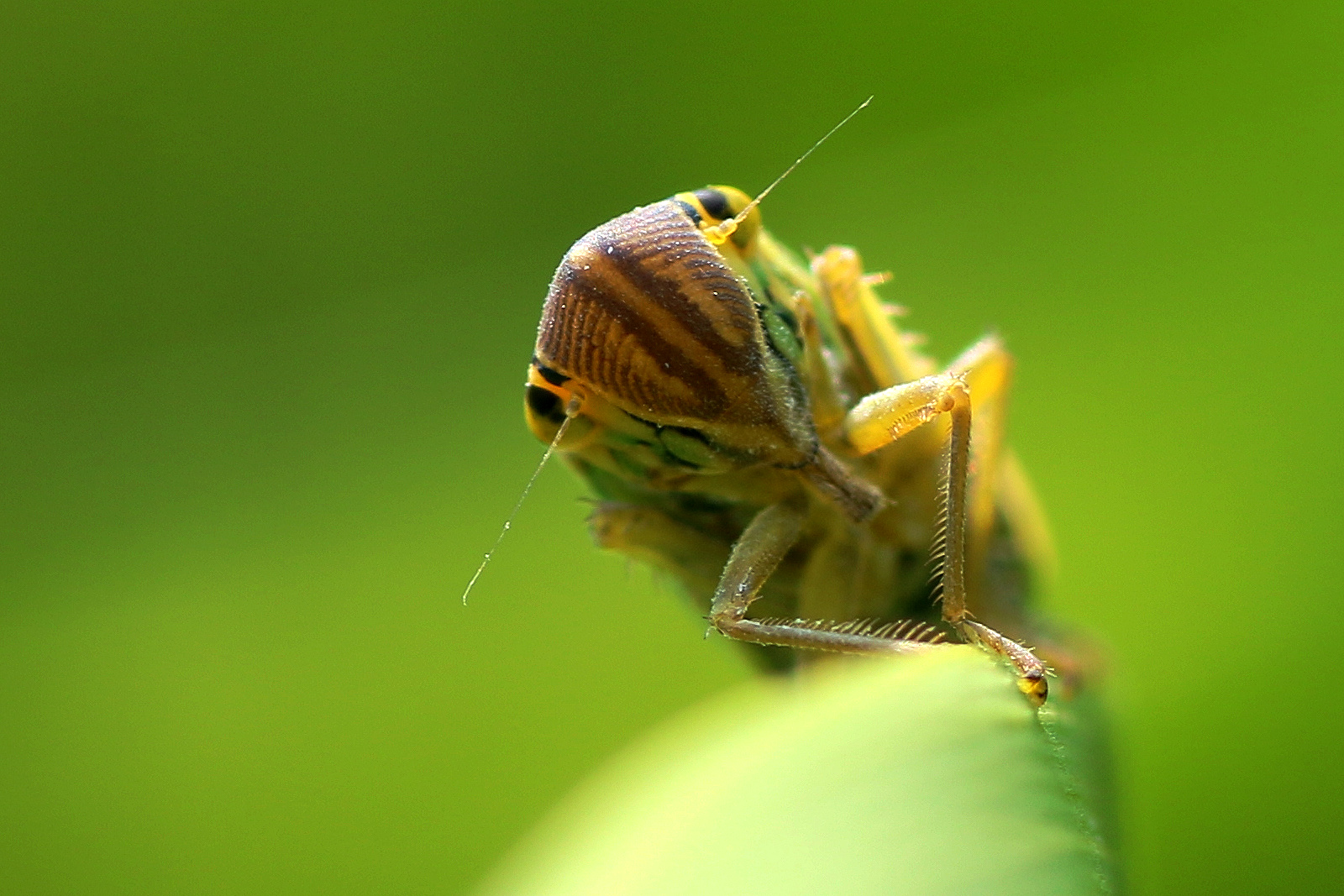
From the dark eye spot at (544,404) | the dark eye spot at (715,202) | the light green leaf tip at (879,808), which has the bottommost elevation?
the light green leaf tip at (879,808)

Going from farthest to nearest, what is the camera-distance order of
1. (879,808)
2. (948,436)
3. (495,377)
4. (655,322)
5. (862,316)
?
(495,377)
(862,316)
(948,436)
(655,322)
(879,808)

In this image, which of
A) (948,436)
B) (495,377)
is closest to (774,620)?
(948,436)

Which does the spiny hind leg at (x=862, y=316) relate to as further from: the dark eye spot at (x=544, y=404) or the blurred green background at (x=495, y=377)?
the dark eye spot at (x=544, y=404)

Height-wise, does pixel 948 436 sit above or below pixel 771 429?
below

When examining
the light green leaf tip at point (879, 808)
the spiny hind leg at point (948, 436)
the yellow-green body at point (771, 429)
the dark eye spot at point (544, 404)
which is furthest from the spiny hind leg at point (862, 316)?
the light green leaf tip at point (879, 808)

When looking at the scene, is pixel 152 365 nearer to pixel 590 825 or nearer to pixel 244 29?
pixel 244 29

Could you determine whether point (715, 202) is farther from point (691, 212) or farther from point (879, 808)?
point (879, 808)
